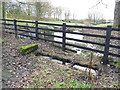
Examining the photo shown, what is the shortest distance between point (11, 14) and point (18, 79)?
10503 millimetres

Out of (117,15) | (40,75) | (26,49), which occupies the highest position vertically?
(117,15)

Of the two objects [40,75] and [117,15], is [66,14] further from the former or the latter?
[40,75]

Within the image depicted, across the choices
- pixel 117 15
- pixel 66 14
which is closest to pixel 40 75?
pixel 117 15

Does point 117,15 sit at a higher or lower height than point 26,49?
higher

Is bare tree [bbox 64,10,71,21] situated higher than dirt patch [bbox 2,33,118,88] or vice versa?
bare tree [bbox 64,10,71,21]

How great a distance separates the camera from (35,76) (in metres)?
3.79

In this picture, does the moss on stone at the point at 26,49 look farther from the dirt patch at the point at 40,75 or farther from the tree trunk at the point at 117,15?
the tree trunk at the point at 117,15

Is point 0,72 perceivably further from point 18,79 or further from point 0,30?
point 0,30

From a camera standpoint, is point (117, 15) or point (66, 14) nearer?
point (117, 15)

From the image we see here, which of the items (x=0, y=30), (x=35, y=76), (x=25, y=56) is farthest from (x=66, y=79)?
(x=0, y=30)

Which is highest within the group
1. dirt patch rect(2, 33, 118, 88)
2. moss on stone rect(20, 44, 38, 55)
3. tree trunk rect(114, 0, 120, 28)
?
tree trunk rect(114, 0, 120, 28)

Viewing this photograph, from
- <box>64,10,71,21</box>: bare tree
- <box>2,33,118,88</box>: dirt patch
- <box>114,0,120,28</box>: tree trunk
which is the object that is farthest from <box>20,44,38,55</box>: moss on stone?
<box>64,10,71,21</box>: bare tree

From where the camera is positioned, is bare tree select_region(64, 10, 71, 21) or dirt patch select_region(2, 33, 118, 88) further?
bare tree select_region(64, 10, 71, 21)

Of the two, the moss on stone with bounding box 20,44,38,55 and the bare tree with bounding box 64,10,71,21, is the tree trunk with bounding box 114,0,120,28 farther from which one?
the bare tree with bounding box 64,10,71,21
